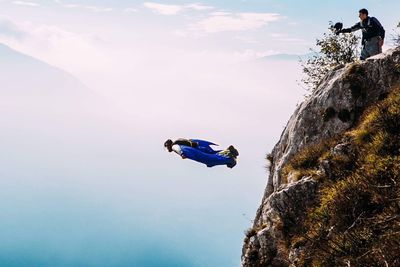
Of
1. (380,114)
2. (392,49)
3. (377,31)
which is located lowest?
(380,114)

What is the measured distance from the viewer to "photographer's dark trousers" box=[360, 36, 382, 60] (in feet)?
68.2

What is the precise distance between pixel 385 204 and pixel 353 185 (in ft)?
4.48

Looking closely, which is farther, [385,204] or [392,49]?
[392,49]

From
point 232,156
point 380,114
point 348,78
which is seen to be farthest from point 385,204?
point 232,156

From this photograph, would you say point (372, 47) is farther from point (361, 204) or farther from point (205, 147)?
point (205, 147)

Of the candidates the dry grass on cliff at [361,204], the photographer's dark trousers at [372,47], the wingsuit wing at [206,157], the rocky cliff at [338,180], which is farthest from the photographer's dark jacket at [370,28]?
the wingsuit wing at [206,157]

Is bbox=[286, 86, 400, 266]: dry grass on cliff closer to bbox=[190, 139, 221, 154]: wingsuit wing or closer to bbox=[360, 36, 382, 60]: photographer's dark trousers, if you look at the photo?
bbox=[360, 36, 382, 60]: photographer's dark trousers

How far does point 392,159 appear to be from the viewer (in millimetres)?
11047

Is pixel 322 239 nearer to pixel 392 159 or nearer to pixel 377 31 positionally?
pixel 392 159

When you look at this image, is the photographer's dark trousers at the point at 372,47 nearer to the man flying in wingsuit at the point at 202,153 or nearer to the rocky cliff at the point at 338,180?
the rocky cliff at the point at 338,180

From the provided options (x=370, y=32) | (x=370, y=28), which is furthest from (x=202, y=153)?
(x=370, y=28)

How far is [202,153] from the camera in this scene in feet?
93.1

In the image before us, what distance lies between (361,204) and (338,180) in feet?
8.11

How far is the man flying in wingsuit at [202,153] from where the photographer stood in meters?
28.2
